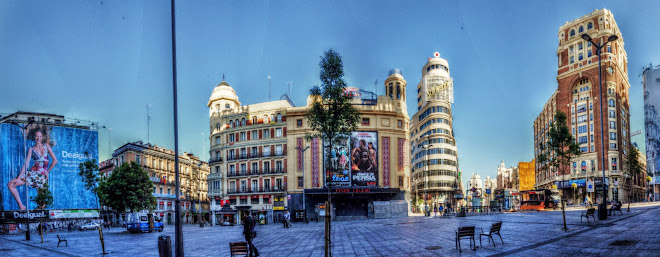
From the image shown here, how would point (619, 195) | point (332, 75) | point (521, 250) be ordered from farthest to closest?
point (619, 195) → point (332, 75) → point (521, 250)

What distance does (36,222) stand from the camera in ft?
218

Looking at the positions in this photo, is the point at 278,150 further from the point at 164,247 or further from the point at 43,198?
the point at 164,247

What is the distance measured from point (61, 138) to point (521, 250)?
250 ft

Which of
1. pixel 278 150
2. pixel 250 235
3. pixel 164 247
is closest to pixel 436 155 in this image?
pixel 278 150

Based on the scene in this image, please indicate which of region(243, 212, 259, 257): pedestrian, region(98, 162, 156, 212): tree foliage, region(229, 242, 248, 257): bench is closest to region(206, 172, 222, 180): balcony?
region(98, 162, 156, 212): tree foliage

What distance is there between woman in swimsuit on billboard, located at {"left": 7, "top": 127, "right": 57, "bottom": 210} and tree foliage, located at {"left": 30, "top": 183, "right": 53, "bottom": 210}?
89.2 inches

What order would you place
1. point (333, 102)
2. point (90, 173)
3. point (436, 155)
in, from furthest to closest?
point (436, 155), point (90, 173), point (333, 102)

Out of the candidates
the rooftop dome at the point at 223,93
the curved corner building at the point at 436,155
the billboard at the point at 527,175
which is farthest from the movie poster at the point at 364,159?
the billboard at the point at 527,175

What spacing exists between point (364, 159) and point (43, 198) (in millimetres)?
45657

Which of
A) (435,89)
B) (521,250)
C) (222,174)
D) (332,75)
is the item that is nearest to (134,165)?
(222,174)

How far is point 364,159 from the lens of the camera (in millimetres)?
61250

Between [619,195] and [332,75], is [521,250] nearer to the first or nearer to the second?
[332,75]

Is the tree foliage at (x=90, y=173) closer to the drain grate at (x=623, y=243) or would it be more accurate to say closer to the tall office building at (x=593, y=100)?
the drain grate at (x=623, y=243)

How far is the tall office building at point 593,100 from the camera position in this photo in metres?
87.4
